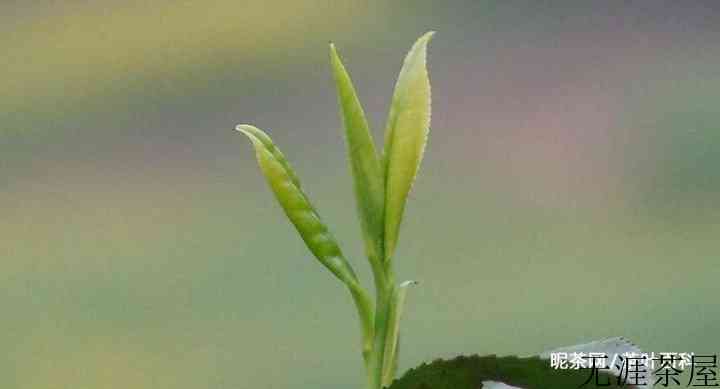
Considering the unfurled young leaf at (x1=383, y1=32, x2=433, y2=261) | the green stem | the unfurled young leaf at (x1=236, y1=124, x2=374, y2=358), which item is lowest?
the green stem

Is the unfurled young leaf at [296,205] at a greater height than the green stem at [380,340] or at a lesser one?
greater

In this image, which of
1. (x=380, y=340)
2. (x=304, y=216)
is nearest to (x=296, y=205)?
(x=304, y=216)

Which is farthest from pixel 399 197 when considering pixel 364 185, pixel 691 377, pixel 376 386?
pixel 691 377

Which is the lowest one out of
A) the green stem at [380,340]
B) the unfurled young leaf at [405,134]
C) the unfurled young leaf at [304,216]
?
the green stem at [380,340]

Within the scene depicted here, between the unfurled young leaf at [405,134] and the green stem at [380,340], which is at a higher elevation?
the unfurled young leaf at [405,134]

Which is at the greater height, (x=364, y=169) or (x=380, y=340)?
(x=364, y=169)

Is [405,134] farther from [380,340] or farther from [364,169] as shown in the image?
[380,340]

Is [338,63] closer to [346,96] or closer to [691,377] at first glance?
[346,96]
